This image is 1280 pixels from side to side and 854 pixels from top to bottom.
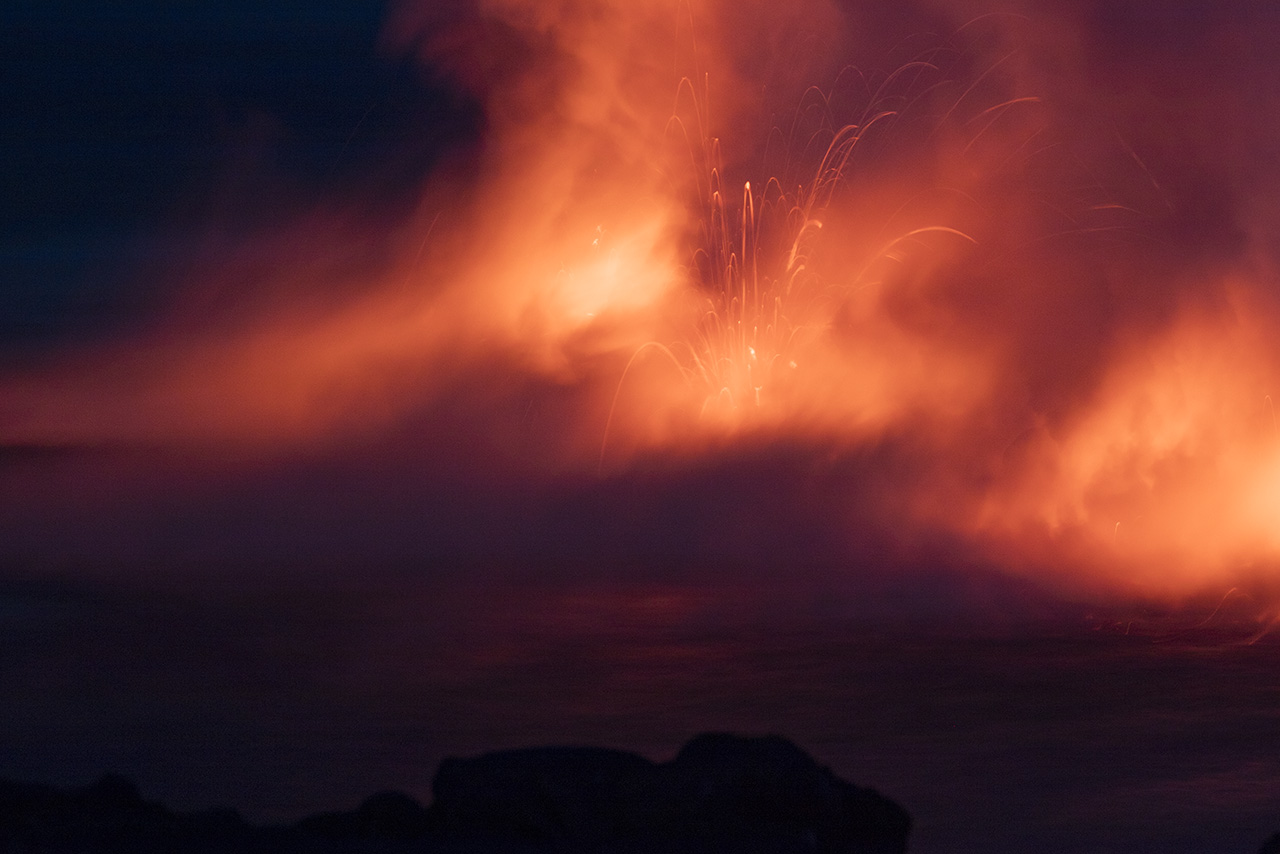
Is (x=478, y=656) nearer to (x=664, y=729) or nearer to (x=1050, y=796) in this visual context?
(x=664, y=729)

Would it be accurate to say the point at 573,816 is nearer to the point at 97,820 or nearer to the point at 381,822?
the point at 381,822

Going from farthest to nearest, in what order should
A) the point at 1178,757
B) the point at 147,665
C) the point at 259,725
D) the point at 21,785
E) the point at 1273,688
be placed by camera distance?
the point at 147,665, the point at 1273,688, the point at 259,725, the point at 1178,757, the point at 21,785

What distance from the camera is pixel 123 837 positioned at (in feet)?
37.0

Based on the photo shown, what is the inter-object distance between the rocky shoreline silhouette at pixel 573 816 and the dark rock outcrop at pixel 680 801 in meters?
0.01

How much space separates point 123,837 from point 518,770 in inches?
127

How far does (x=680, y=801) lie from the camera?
1145 centimetres

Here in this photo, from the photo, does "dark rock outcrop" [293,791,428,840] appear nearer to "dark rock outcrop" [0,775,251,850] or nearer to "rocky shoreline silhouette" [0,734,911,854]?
"rocky shoreline silhouette" [0,734,911,854]

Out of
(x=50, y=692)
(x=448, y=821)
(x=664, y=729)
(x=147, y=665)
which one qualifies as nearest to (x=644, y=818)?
(x=448, y=821)

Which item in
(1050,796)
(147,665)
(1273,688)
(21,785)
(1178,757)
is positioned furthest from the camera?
(147,665)

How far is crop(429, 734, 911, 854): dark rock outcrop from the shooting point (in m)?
11.4

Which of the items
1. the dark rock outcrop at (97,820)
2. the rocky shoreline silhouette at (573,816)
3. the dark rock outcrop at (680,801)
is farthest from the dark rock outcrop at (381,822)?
the dark rock outcrop at (97,820)

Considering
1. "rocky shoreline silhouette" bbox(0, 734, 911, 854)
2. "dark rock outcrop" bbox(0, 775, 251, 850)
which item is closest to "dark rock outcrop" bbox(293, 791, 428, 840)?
"rocky shoreline silhouette" bbox(0, 734, 911, 854)

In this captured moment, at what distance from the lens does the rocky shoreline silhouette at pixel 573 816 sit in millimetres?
11219

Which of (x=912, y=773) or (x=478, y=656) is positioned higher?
(x=478, y=656)
